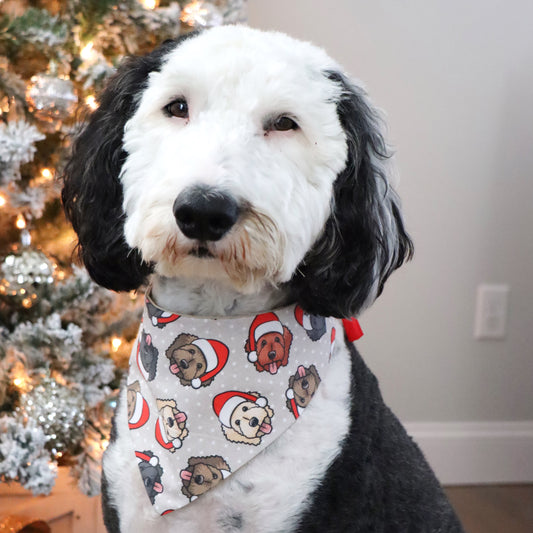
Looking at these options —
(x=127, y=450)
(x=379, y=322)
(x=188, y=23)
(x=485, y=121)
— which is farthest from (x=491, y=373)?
(x=127, y=450)

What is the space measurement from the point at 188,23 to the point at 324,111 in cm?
77

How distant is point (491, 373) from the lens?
2.20 m

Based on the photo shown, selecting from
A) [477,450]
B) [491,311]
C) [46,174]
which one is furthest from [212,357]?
[477,450]

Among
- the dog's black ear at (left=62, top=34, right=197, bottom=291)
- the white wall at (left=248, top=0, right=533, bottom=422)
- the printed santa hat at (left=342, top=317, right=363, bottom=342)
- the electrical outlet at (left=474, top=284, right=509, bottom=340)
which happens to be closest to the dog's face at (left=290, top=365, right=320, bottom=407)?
the printed santa hat at (left=342, top=317, right=363, bottom=342)

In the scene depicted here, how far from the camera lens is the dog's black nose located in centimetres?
71

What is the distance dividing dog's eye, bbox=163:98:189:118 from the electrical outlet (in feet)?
4.92

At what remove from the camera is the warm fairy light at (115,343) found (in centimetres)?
166

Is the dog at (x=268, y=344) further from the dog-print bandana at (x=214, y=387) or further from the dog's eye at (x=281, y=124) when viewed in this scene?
the dog's eye at (x=281, y=124)

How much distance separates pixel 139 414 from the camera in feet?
3.13

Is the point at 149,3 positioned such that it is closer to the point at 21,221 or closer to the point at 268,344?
the point at 21,221

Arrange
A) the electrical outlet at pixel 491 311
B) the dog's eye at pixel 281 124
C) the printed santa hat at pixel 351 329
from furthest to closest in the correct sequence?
the electrical outlet at pixel 491 311 < the printed santa hat at pixel 351 329 < the dog's eye at pixel 281 124

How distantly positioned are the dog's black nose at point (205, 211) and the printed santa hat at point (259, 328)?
8.7 inches

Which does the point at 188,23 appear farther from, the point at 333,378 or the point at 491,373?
the point at 491,373

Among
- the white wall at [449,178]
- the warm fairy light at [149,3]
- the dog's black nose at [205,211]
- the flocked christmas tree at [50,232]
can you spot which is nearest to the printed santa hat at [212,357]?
the dog's black nose at [205,211]
